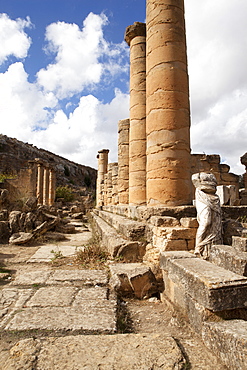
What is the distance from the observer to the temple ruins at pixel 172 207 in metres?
2.26

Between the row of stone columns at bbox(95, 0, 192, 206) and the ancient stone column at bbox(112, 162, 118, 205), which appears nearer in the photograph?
the row of stone columns at bbox(95, 0, 192, 206)

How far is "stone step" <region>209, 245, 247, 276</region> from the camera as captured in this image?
273cm

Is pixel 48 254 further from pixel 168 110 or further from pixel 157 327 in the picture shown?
pixel 168 110

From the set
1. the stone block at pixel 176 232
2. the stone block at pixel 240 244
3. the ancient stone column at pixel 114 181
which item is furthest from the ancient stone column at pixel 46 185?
the stone block at pixel 240 244

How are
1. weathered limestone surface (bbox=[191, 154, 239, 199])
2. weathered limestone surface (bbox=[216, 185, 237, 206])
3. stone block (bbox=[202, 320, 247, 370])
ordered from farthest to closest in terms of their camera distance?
weathered limestone surface (bbox=[191, 154, 239, 199]) → weathered limestone surface (bbox=[216, 185, 237, 206]) → stone block (bbox=[202, 320, 247, 370])

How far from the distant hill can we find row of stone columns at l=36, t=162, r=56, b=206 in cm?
1141

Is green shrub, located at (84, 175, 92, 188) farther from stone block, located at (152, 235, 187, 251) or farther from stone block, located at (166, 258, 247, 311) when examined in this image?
stone block, located at (166, 258, 247, 311)

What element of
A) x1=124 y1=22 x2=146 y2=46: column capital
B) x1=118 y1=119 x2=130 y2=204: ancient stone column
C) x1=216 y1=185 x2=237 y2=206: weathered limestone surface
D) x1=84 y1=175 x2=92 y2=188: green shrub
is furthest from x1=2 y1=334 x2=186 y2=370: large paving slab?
x1=84 y1=175 x2=92 y2=188: green shrub

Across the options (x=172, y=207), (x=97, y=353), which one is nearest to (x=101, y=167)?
(x=172, y=207)

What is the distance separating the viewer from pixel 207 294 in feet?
7.25

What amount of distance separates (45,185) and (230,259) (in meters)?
20.2

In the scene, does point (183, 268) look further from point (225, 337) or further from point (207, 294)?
point (225, 337)

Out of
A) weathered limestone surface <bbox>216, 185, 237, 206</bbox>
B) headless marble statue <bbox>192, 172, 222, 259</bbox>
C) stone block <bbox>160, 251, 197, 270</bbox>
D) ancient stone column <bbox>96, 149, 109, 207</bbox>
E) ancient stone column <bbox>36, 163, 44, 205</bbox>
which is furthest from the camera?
ancient stone column <bbox>96, 149, 109, 207</bbox>

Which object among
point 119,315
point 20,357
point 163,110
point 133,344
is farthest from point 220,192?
point 20,357
